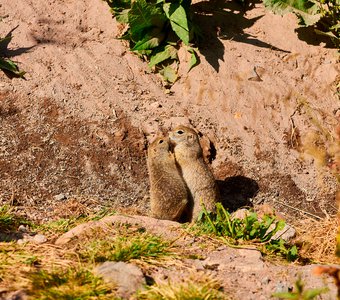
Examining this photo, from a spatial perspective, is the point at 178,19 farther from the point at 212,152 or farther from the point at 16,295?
the point at 16,295

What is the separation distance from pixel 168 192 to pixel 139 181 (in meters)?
0.89

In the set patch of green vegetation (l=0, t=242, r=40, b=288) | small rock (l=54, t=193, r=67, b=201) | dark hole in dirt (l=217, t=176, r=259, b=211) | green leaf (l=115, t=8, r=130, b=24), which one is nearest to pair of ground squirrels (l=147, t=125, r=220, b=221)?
dark hole in dirt (l=217, t=176, r=259, b=211)

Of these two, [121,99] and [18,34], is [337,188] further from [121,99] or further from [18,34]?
[18,34]

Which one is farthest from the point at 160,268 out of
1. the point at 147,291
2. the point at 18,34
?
the point at 18,34

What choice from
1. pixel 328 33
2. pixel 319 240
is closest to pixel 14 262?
pixel 319 240

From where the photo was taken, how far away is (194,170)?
7.84m

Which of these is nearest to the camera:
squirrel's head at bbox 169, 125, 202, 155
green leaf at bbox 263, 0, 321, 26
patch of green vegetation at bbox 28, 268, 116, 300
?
patch of green vegetation at bbox 28, 268, 116, 300

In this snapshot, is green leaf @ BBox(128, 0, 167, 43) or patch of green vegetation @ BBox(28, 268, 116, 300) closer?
patch of green vegetation @ BBox(28, 268, 116, 300)

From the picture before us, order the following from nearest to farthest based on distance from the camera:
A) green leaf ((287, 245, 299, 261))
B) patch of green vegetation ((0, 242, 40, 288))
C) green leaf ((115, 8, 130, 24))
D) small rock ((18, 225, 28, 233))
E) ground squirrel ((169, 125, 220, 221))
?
patch of green vegetation ((0, 242, 40, 288))
green leaf ((287, 245, 299, 261))
small rock ((18, 225, 28, 233))
ground squirrel ((169, 125, 220, 221))
green leaf ((115, 8, 130, 24))

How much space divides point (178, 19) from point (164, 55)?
58 centimetres

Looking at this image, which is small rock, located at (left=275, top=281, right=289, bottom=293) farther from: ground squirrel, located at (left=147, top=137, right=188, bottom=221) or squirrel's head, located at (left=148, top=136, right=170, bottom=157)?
squirrel's head, located at (left=148, top=136, right=170, bottom=157)

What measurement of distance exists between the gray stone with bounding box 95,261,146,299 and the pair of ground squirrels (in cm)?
206

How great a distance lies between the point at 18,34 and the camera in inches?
359

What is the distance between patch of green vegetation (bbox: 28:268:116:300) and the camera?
4.89m
